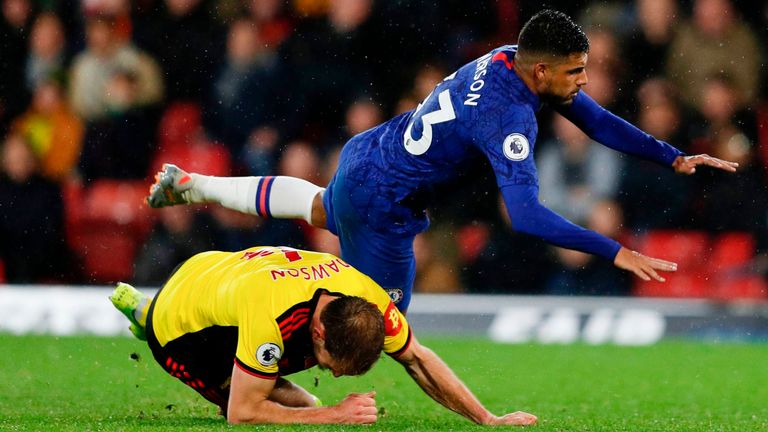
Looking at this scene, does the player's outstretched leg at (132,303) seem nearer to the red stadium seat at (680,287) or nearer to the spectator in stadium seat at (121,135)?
the spectator in stadium seat at (121,135)

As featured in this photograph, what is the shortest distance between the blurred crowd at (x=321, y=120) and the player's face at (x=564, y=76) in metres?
5.44

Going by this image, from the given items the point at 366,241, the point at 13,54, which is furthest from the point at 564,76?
the point at 13,54

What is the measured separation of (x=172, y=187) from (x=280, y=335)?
2.20 meters

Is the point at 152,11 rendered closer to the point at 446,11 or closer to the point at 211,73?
the point at 211,73

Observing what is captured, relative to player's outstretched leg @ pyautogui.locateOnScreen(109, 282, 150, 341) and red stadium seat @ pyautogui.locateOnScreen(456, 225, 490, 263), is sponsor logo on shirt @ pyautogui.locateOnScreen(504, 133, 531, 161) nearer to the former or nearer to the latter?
player's outstretched leg @ pyautogui.locateOnScreen(109, 282, 150, 341)

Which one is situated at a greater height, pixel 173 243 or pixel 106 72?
pixel 106 72

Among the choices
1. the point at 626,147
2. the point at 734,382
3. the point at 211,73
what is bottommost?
the point at 734,382

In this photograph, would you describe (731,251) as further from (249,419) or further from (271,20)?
(249,419)

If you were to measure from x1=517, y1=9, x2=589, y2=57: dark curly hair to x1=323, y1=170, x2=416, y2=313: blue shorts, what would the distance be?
4.02 ft

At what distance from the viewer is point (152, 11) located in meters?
14.3

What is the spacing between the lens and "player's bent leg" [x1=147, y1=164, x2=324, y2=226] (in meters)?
8.17

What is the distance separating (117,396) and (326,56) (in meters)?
5.72

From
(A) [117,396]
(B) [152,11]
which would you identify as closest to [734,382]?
(A) [117,396]

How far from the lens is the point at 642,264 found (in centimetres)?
644
